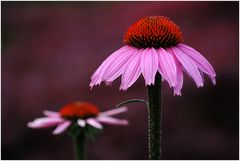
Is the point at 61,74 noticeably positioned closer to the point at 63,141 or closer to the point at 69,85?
the point at 69,85

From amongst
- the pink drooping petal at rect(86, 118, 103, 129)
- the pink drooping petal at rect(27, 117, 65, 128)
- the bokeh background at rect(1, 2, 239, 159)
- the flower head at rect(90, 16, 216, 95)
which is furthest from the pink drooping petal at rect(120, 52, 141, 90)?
the bokeh background at rect(1, 2, 239, 159)

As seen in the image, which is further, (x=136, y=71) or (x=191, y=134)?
(x=191, y=134)

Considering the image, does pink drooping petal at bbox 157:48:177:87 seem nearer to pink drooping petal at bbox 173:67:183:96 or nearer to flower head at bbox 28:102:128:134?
pink drooping petal at bbox 173:67:183:96

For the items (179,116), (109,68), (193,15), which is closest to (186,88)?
(179,116)

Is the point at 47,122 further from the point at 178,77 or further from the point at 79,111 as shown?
the point at 178,77

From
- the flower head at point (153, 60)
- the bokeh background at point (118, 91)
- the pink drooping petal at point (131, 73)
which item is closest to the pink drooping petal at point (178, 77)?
the flower head at point (153, 60)

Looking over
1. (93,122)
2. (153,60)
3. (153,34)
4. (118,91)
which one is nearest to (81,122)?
(93,122)
